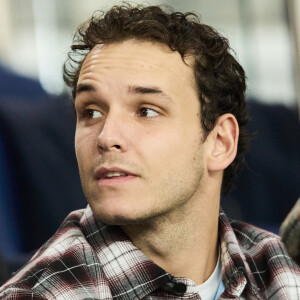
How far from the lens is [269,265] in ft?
5.83

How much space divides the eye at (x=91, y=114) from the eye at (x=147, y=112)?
9 cm

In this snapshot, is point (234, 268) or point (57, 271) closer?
point (57, 271)

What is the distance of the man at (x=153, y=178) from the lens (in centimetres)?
155

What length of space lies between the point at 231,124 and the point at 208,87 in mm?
132

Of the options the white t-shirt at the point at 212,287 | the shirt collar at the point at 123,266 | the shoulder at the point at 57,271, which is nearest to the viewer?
the shoulder at the point at 57,271

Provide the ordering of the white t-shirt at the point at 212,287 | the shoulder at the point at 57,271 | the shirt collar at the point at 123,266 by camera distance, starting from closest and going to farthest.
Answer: the shoulder at the point at 57,271
the shirt collar at the point at 123,266
the white t-shirt at the point at 212,287

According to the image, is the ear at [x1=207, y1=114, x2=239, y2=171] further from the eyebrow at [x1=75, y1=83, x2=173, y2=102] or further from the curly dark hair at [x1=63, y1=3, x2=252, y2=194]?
the eyebrow at [x1=75, y1=83, x2=173, y2=102]

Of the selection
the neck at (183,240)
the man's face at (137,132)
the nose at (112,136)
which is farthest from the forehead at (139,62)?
the neck at (183,240)

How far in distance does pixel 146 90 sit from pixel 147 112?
5cm

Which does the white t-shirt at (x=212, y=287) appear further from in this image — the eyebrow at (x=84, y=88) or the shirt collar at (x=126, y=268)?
the eyebrow at (x=84, y=88)

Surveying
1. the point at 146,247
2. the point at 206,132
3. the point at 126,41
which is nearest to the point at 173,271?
the point at 146,247

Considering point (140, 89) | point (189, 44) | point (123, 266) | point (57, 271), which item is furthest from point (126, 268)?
point (189, 44)

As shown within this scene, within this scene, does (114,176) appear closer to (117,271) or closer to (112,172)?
(112,172)

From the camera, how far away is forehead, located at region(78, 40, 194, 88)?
1645 mm
